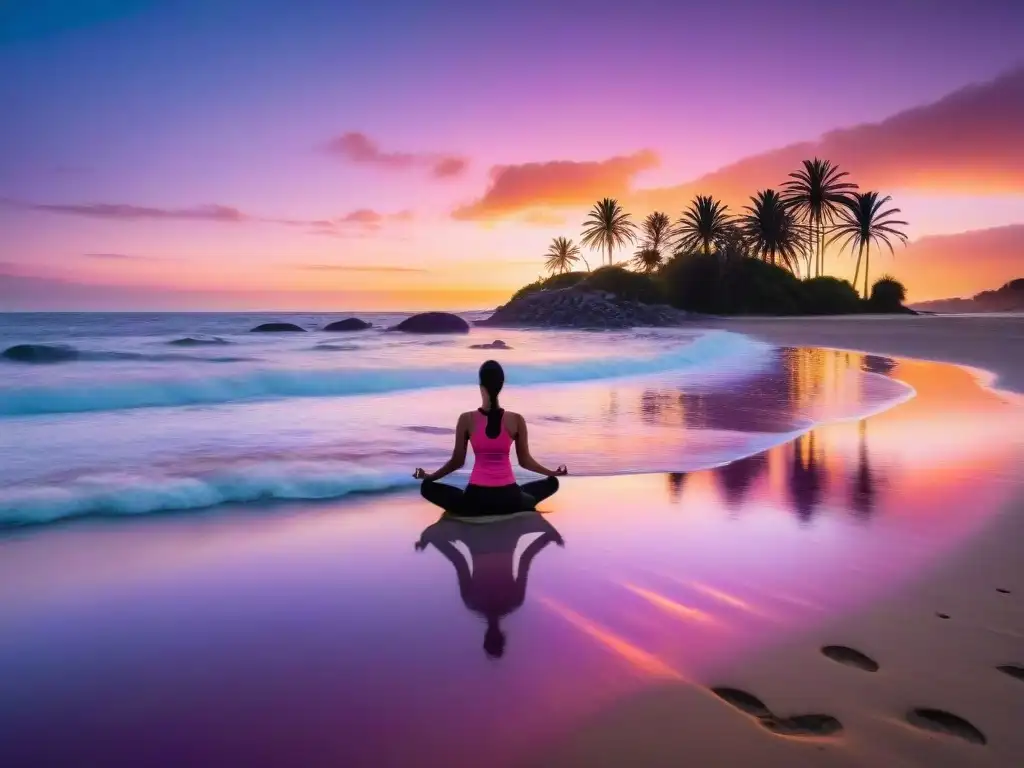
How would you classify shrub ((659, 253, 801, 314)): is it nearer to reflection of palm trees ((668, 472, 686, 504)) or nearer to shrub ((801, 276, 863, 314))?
shrub ((801, 276, 863, 314))

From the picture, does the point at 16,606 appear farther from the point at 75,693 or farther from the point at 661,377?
the point at 661,377

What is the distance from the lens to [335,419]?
36.7 ft

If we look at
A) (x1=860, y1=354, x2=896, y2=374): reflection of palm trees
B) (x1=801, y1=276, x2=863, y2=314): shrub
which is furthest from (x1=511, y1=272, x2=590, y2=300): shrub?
(x1=860, y1=354, x2=896, y2=374): reflection of palm trees

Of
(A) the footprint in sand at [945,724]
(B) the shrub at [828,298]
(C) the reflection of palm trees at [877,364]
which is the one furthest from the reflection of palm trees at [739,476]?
(B) the shrub at [828,298]

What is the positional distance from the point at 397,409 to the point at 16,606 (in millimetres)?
8630

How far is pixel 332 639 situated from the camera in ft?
10.7

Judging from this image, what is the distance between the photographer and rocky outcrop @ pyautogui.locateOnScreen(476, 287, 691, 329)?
50953 millimetres

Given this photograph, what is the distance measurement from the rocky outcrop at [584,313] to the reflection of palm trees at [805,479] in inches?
1634

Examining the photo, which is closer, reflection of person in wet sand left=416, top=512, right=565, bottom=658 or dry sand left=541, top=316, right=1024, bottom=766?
dry sand left=541, top=316, right=1024, bottom=766

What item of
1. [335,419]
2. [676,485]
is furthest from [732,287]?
[676,485]

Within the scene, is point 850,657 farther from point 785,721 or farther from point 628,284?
point 628,284

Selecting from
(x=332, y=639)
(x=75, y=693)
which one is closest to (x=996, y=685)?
(x=332, y=639)

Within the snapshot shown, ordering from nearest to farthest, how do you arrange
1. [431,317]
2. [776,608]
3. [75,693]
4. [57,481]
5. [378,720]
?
[378,720]
[75,693]
[776,608]
[57,481]
[431,317]

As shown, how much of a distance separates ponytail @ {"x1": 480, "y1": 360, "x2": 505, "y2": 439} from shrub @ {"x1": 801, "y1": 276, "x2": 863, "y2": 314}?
6286 centimetres
